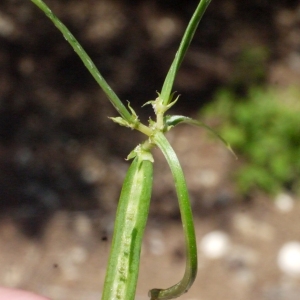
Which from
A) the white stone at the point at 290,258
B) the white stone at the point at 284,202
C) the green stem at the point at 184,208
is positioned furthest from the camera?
the white stone at the point at 284,202

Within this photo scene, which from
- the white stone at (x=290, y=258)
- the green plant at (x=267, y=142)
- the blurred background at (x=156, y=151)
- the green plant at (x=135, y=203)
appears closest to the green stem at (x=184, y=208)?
the green plant at (x=135, y=203)

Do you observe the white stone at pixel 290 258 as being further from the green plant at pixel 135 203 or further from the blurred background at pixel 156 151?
the green plant at pixel 135 203

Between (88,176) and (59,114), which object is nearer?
(88,176)

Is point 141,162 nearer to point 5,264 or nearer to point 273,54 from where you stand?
point 5,264

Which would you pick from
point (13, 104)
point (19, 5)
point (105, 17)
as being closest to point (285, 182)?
point (13, 104)

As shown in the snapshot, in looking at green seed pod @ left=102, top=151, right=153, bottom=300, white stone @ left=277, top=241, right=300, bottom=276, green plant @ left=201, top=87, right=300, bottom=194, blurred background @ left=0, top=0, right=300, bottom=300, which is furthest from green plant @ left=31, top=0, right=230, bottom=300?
green plant @ left=201, top=87, right=300, bottom=194

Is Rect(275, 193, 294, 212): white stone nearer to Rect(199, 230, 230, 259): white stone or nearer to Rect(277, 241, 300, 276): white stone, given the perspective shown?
Rect(277, 241, 300, 276): white stone

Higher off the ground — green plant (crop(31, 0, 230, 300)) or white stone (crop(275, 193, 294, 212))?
white stone (crop(275, 193, 294, 212))
